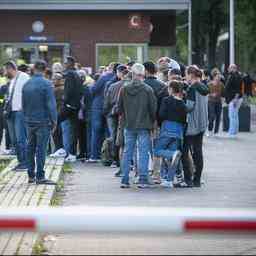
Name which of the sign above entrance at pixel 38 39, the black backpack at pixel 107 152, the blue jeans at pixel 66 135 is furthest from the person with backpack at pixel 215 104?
the sign above entrance at pixel 38 39

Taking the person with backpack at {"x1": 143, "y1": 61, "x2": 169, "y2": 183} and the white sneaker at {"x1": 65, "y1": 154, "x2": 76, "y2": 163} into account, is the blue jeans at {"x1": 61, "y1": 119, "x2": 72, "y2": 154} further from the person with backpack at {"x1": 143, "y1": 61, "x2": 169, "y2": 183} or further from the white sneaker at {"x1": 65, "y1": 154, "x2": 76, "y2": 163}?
the person with backpack at {"x1": 143, "y1": 61, "x2": 169, "y2": 183}

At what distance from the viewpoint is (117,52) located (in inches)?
1688

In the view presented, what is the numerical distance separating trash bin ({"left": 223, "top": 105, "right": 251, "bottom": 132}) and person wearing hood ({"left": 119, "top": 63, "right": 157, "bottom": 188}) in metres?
13.8

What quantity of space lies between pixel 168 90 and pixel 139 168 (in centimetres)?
124

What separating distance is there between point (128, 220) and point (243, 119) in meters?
24.0

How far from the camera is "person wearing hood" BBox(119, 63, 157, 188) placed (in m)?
14.5

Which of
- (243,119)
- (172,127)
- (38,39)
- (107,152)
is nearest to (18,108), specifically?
(107,152)

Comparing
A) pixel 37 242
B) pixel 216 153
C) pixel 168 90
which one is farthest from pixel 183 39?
pixel 37 242

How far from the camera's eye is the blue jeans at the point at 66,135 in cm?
1970

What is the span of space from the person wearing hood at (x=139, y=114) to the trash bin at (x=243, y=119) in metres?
13.8

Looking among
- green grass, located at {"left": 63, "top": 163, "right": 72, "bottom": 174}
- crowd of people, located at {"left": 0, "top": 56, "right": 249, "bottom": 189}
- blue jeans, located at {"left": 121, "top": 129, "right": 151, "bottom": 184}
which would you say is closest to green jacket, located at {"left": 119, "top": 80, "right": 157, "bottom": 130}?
crowd of people, located at {"left": 0, "top": 56, "right": 249, "bottom": 189}

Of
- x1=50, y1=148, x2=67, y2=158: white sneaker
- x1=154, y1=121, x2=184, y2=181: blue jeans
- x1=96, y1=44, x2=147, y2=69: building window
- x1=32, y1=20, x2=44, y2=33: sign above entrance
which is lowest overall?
x1=50, y1=148, x2=67, y2=158: white sneaker

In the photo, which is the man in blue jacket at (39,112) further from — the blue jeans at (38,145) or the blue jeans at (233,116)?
the blue jeans at (233,116)

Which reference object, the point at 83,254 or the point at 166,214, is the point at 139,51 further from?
the point at 166,214
